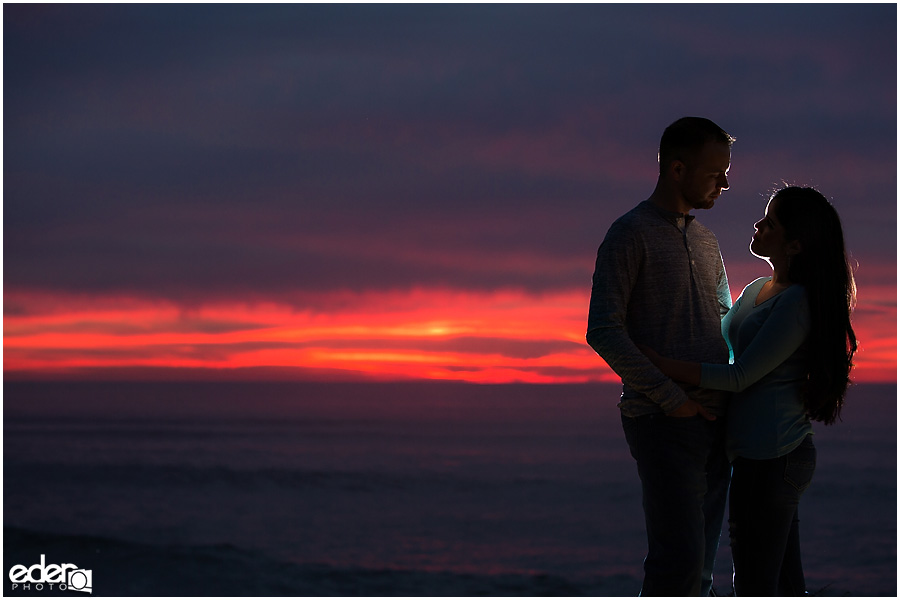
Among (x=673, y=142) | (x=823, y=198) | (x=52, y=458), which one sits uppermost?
(x=673, y=142)

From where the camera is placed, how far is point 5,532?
65.6 feet

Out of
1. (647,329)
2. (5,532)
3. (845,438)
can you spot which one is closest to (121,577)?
(5,532)

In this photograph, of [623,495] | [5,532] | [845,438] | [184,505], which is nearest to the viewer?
[5,532]

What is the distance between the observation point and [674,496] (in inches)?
104

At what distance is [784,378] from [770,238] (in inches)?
20.5

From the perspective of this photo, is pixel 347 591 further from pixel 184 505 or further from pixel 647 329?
pixel 647 329

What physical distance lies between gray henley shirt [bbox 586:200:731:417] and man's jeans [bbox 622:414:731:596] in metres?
0.09

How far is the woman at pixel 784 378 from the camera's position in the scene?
273 centimetres

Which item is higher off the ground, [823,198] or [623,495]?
[823,198]

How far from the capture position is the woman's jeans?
275 cm

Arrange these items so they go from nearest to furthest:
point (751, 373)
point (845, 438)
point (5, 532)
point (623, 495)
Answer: point (751, 373) → point (5, 532) → point (623, 495) → point (845, 438)

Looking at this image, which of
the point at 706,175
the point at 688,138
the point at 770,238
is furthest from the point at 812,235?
the point at 688,138

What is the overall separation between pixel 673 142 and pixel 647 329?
68 cm

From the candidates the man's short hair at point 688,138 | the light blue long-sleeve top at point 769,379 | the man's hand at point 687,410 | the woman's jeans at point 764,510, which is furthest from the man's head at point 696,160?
the woman's jeans at point 764,510
